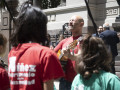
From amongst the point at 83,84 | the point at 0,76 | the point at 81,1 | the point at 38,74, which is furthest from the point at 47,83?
the point at 81,1

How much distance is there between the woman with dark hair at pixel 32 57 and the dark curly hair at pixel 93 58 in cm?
36

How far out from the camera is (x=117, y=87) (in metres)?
2.54

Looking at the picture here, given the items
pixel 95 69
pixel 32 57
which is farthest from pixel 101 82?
pixel 32 57

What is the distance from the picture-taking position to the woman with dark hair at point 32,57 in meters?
2.35

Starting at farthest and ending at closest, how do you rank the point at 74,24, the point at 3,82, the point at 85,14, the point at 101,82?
the point at 85,14 < the point at 74,24 < the point at 3,82 < the point at 101,82

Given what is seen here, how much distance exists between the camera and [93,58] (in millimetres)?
2682

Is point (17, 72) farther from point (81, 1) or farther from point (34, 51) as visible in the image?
point (81, 1)

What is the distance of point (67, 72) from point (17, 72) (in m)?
1.70

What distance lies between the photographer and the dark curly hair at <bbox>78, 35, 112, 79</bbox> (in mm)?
2668

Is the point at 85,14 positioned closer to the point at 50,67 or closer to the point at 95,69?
the point at 95,69

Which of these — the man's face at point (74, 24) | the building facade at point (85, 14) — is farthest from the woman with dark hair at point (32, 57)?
the building facade at point (85, 14)

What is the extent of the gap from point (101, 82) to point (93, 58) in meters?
0.24

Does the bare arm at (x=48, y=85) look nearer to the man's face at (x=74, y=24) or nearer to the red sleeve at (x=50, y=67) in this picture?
the red sleeve at (x=50, y=67)

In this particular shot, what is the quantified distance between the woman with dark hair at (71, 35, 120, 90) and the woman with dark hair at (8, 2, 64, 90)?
0.37m
